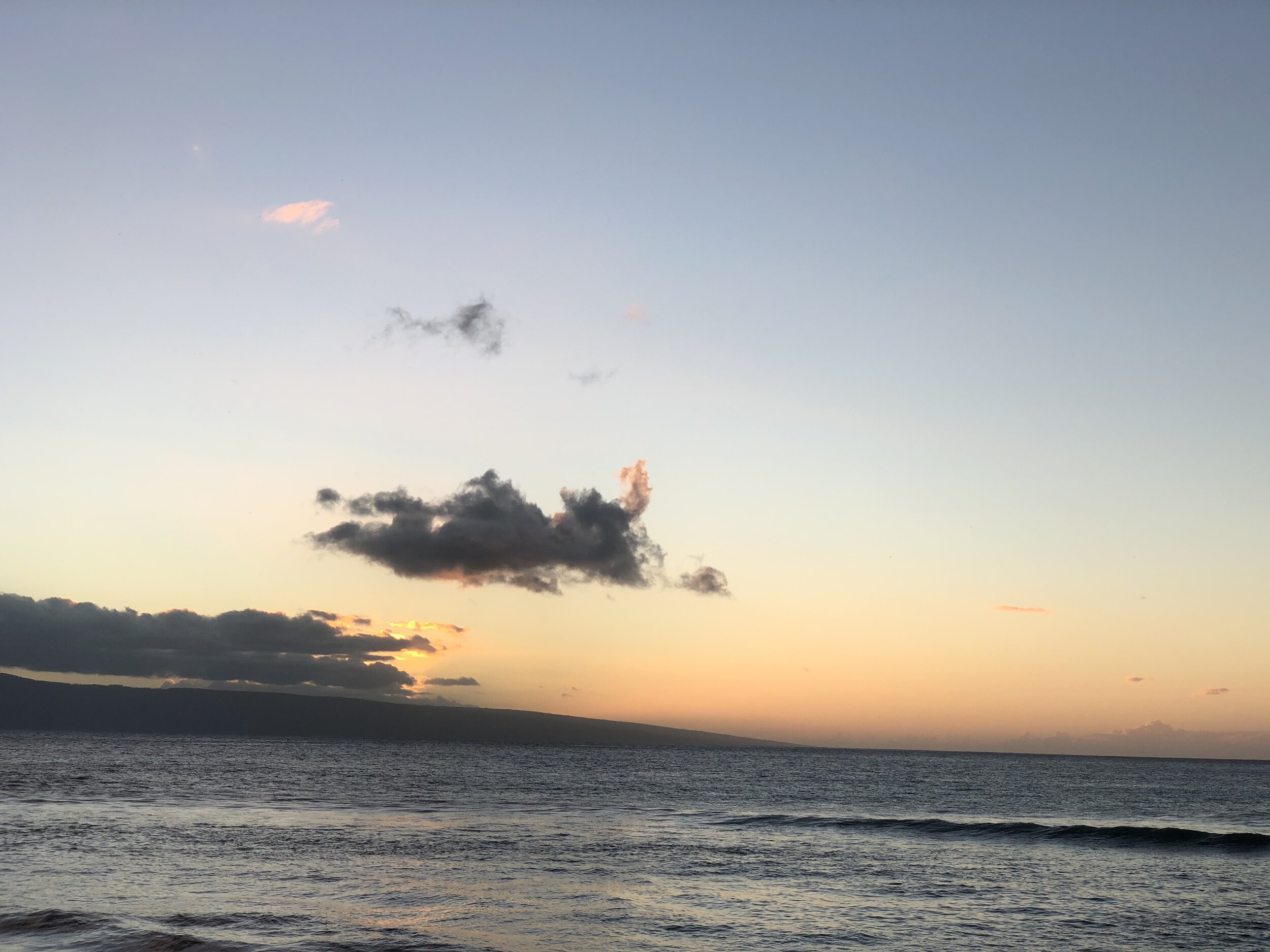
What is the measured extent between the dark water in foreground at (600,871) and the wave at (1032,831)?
1.02 ft

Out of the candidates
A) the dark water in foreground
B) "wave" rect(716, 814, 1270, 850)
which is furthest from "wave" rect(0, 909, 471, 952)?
"wave" rect(716, 814, 1270, 850)

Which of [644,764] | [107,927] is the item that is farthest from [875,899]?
[644,764]

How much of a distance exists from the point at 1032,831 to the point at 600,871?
125 feet

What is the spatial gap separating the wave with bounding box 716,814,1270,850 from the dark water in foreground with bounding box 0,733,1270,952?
31 cm

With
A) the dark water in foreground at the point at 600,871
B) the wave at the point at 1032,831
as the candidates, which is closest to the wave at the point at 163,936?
the dark water in foreground at the point at 600,871

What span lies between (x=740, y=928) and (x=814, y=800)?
63948 mm

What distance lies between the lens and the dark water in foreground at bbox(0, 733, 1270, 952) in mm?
30656

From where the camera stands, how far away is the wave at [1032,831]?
200 feet

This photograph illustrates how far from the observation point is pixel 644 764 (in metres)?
174

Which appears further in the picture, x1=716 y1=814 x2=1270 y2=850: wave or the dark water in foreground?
x1=716 y1=814 x2=1270 y2=850: wave

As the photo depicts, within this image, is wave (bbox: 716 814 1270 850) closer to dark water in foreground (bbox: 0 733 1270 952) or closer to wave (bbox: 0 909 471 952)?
dark water in foreground (bbox: 0 733 1270 952)

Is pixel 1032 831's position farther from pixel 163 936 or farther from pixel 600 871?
pixel 163 936

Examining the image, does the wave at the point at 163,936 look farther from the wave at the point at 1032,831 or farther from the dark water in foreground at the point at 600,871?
the wave at the point at 1032,831

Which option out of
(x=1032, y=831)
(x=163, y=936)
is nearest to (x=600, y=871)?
(x=163, y=936)
